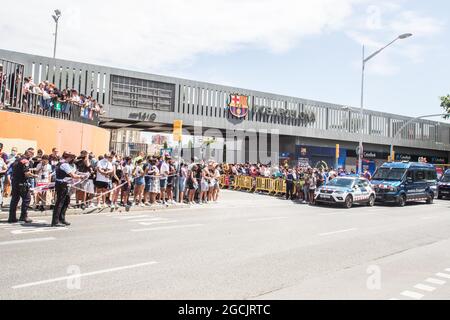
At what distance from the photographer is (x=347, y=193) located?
20.0 m

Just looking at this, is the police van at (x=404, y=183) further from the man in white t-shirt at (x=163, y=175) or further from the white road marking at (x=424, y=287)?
the white road marking at (x=424, y=287)

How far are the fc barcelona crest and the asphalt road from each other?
122 ft

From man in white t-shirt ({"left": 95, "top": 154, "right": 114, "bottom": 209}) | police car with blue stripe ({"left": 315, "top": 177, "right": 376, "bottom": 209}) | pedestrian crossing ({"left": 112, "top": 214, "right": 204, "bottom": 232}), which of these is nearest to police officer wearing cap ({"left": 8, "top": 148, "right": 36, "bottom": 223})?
pedestrian crossing ({"left": 112, "top": 214, "right": 204, "bottom": 232})

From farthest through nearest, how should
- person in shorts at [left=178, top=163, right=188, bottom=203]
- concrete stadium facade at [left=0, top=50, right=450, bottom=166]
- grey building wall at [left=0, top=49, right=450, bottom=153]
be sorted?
concrete stadium facade at [left=0, top=50, right=450, bottom=166]
grey building wall at [left=0, top=49, right=450, bottom=153]
person in shorts at [left=178, top=163, right=188, bottom=203]

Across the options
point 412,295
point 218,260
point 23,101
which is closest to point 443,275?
point 412,295

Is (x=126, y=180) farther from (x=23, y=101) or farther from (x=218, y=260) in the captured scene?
(x=218, y=260)

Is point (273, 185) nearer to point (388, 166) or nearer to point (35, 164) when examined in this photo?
point (388, 166)

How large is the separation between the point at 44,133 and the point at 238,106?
33.5m

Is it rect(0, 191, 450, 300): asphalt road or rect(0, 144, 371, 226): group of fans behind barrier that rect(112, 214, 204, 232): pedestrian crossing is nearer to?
rect(0, 191, 450, 300): asphalt road

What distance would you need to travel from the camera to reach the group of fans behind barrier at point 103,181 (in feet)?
35.4

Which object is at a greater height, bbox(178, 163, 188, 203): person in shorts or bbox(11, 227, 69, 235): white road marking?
bbox(178, 163, 188, 203): person in shorts

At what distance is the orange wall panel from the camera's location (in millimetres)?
16703

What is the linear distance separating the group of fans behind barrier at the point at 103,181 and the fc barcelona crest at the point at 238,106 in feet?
90.0
